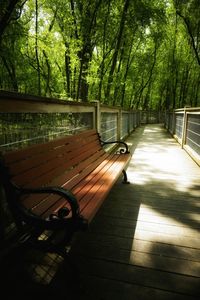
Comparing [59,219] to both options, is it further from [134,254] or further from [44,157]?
[134,254]

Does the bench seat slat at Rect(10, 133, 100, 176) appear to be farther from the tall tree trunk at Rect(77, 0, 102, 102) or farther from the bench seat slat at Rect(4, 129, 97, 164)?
the tall tree trunk at Rect(77, 0, 102, 102)

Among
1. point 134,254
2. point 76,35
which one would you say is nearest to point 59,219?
point 134,254

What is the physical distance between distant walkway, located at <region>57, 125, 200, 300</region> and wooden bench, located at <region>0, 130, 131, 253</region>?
426 millimetres

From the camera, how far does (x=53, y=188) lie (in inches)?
73.1

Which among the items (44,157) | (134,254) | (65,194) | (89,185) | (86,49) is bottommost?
(134,254)

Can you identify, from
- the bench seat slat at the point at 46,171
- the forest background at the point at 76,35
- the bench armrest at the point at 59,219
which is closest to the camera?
the bench armrest at the point at 59,219

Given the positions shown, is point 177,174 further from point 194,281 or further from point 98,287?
point 98,287

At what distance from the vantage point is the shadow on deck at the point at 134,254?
1865mm

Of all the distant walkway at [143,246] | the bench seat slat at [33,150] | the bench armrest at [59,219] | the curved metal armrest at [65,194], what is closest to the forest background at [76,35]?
the bench seat slat at [33,150]

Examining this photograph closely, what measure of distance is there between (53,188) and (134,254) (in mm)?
1129

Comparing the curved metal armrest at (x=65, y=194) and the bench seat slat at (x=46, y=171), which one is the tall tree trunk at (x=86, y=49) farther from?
the curved metal armrest at (x=65, y=194)

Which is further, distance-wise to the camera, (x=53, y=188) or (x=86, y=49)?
(x=86, y=49)

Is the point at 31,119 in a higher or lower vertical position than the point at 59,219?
higher

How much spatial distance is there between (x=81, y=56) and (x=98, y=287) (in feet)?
25.5
